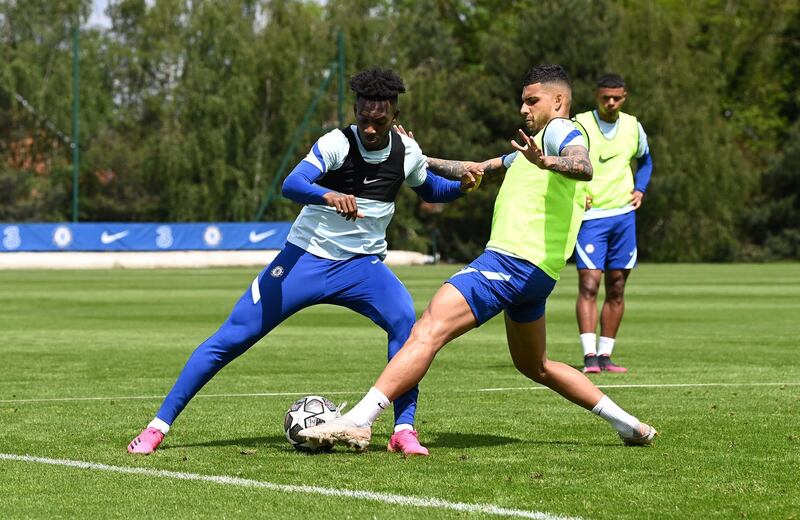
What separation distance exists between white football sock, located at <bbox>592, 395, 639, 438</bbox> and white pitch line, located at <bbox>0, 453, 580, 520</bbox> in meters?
1.97

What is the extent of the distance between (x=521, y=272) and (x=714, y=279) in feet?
112

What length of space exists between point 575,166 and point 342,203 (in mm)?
1180

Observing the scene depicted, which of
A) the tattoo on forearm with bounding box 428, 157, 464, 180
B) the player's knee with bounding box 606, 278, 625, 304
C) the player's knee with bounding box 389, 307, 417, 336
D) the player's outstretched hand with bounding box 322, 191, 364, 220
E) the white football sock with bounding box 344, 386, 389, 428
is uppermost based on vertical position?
the tattoo on forearm with bounding box 428, 157, 464, 180

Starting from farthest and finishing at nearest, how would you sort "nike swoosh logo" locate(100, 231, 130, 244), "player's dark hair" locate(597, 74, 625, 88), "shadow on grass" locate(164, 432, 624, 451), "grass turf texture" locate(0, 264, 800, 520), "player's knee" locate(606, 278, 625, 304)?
"nike swoosh logo" locate(100, 231, 130, 244)
"player's knee" locate(606, 278, 625, 304)
"player's dark hair" locate(597, 74, 625, 88)
"shadow on grass" locate(164, 432, 624, 451)
"grass turf texture" locate(0, 264, 800, 520)

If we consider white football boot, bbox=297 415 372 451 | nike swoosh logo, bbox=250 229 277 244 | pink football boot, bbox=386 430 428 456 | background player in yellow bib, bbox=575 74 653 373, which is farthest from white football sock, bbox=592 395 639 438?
nike swoosh logo, bbox=250 229 277 244

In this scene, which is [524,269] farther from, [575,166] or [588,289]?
[588,289]

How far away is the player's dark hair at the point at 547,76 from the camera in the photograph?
783 cm

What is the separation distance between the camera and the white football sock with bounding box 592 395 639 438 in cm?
792

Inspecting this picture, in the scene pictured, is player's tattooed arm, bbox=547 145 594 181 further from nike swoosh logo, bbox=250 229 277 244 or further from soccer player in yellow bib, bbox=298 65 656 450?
nike swoosh logo, bbox=250 229 277 244

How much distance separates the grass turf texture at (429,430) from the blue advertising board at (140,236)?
36.2m

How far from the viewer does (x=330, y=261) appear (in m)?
8.13

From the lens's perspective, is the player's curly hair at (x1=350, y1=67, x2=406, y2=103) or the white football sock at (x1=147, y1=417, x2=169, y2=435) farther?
the white football sock at (x1=147, y1=417, x2=169, y2=435)

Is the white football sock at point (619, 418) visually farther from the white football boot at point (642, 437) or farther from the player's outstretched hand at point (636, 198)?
the player's outstretched hand at point (636, 198)

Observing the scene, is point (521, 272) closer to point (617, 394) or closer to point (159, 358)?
point (617, 394)
